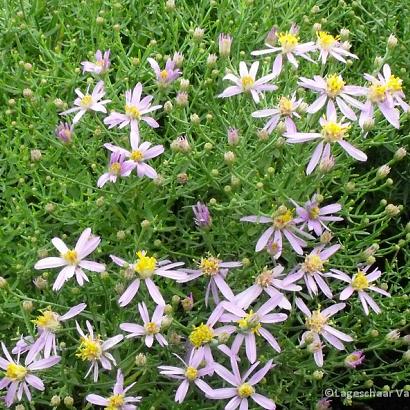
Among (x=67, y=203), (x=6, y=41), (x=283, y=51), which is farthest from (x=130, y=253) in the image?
(x=6, y=41)

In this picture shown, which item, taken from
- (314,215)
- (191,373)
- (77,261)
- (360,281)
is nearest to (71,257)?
(77,261)

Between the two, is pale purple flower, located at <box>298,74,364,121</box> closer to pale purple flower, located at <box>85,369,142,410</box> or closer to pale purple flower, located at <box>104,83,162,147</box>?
pale purple flower, located at <box>104,83,162,147</box>

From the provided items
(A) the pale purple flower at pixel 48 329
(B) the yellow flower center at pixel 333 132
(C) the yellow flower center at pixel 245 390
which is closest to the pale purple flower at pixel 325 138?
(B) the yellow flower center at pixel 333 132

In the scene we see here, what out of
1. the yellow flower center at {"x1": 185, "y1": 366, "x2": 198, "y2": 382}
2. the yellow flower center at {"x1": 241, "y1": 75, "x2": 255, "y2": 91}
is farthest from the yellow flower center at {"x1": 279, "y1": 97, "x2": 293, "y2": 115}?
the yellow flower center at {"x1": 185, "y1": 366, "x2": 198, "y2": 382}

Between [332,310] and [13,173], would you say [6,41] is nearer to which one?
[13,173]

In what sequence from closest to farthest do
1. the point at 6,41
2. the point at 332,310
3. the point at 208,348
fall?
the point at 208,348, the point at 332,310, the point at 6,41

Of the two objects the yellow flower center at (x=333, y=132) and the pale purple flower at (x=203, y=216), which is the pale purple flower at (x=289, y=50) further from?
the pale purple flower at (x=203, y=216)
